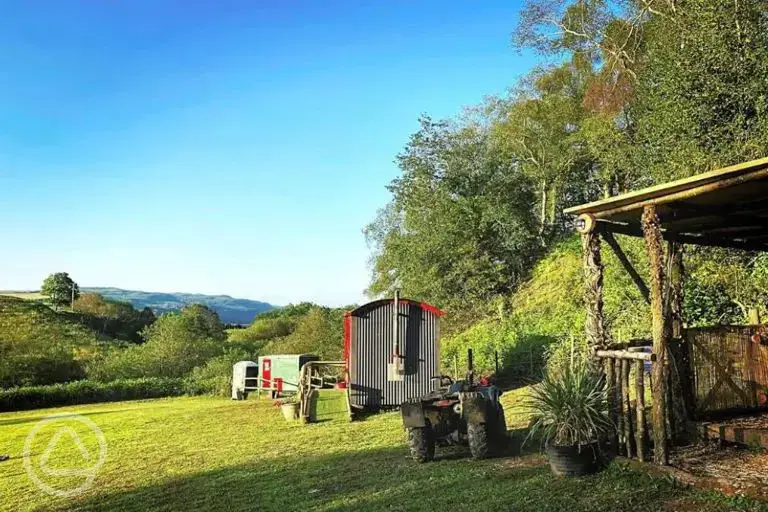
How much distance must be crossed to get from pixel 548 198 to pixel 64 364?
72.6ft

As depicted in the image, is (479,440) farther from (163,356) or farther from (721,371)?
(163,356)

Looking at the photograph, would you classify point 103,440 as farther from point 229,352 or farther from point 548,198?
point 548,198

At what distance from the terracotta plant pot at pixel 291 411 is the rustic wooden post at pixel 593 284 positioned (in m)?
8.02

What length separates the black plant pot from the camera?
5.61m

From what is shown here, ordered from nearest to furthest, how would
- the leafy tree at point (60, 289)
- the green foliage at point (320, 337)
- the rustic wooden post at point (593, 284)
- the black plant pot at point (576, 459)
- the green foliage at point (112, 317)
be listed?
the black plant pot at point (576, 459)
the rustic wooden post at point (593, 284)
the green foliage at point (320, 337)
the green foliage at point (112, 317)
the leafy tree at point (60, 289)

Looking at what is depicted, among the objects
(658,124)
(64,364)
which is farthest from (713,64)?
(64,364)

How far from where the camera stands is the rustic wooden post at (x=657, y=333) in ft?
17.6

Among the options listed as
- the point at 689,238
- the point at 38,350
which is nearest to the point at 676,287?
the point at 689,238

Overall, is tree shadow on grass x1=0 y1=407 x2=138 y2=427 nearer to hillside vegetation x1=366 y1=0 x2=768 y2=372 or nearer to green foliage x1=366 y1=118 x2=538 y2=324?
hillside vegetation x1=366 y1=0 x2=768 y2=372

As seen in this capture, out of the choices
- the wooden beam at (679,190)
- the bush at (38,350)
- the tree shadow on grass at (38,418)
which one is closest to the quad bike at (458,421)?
the wooden beam at (679,190)

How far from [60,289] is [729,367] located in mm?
56370

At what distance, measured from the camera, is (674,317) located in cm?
682

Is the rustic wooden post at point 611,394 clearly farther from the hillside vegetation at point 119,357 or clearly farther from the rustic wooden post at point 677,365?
the hillside vegetation at point 119,357

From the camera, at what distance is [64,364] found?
82.0 feet
